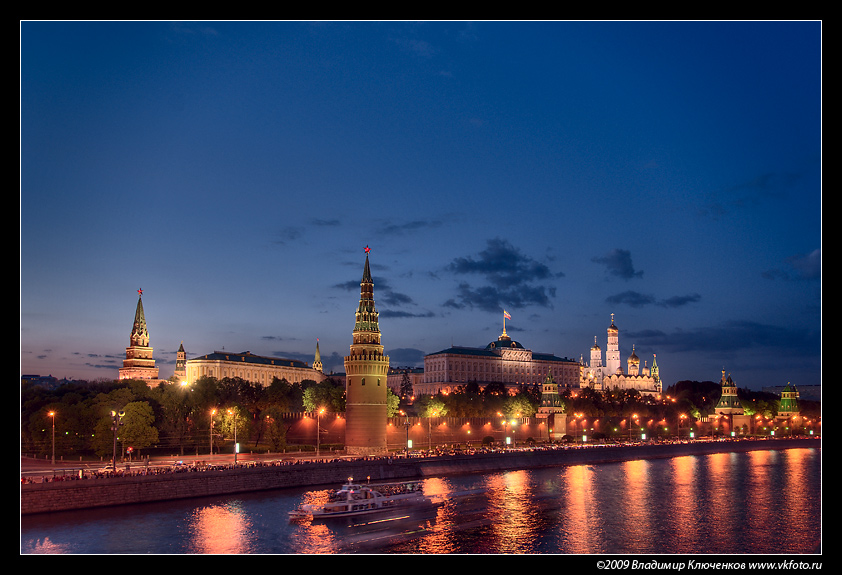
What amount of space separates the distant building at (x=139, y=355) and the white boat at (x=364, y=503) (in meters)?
76.8

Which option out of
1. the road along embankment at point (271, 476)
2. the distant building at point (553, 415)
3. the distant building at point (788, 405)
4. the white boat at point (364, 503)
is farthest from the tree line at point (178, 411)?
the distant building at point (788, 405)

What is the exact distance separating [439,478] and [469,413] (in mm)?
34437

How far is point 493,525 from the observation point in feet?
150

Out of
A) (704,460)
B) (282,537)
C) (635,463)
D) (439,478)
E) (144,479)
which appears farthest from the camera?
(704,460)

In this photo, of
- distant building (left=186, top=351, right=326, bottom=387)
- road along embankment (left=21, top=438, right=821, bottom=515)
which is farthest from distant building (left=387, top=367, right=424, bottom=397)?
road along embankment (left=21, top=438, right=821, bottom=515)

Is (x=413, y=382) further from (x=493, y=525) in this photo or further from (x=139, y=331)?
(x=493, y=525)

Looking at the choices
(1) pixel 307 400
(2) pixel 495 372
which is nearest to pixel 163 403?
(1) pixel 307 400

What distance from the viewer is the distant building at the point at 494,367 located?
172 m

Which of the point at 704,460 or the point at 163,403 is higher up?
the point at 163,403

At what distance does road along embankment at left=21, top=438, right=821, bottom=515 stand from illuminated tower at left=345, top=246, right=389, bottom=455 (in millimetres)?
8309

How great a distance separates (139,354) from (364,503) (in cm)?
8318

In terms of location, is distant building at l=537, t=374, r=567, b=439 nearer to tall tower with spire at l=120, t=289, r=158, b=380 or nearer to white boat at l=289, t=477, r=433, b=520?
tall tower with spire at l=120, t=289, r=158, b=380

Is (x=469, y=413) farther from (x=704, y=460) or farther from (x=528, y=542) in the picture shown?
(x=528, y=542)

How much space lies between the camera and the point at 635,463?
303ft
